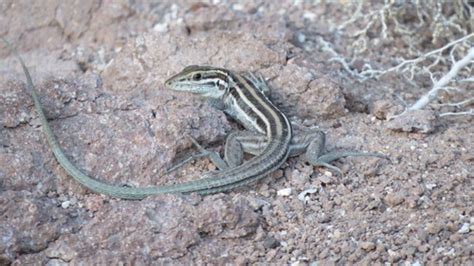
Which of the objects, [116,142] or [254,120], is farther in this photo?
[254,120]

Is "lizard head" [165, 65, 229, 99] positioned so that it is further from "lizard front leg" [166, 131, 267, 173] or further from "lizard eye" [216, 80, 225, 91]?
"lizard front leg" [166, 131, 267, 173]

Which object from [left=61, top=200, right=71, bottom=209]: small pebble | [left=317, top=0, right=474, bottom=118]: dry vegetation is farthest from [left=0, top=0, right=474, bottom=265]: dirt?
[left=317, top=0, right=474, bottom=118]: dry vegetation

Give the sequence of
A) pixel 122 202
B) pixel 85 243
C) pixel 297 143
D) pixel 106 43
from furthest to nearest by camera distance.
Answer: pixel 106 43
pixel 297 143
pixel 122 202
pixel 85 243

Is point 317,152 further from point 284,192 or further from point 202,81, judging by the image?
point 202,81

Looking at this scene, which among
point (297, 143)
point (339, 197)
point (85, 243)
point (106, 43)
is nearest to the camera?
point (85, 243)

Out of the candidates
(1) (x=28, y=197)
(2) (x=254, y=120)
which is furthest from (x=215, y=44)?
(1) (x=28, y=197)

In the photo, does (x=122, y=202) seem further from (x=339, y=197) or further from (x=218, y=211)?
(x=339, y=197)

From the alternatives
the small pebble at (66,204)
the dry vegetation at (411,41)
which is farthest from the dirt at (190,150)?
the dry vegetation at (411,41)
